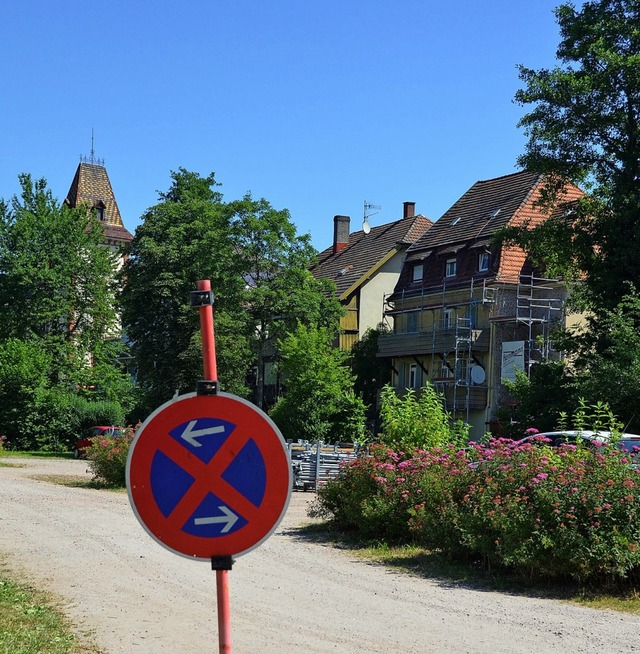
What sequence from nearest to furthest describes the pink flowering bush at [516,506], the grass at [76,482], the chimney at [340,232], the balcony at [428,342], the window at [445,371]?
1. the pink flowering bush at [516,506]
2. the grass at [76,482]
3. the balcony at [428,342]
4. the window at [445,371]
5. the chimney at [340,232]

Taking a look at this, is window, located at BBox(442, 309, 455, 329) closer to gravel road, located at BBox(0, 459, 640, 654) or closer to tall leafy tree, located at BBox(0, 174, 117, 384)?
tall leafy tree, located at BBox(0, 174, 117, 384)

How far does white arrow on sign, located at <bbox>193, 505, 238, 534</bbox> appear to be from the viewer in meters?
4.20

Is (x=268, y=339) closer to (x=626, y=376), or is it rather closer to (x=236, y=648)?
(x=626, y=376)

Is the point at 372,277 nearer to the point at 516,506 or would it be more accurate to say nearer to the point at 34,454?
the point at 34,454

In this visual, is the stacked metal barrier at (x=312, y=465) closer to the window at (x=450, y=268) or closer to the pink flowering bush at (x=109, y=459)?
the pink flowering bush at (x=109, y=459)

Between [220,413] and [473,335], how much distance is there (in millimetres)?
52223

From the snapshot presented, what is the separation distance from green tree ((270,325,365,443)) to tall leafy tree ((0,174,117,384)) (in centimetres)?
2118

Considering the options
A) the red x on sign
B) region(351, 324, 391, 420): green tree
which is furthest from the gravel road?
region(351, 324, 391, 420): green tree

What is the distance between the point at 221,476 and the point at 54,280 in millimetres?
62238

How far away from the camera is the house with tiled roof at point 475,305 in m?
53.9

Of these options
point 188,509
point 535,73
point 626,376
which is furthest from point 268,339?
point 188,509

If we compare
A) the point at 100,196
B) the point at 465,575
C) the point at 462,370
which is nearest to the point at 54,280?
the point at 462,370

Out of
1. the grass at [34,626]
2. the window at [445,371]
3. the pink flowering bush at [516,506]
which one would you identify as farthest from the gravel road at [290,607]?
the window at [445,371]

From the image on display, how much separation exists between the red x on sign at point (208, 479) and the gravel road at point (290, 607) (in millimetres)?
4585
